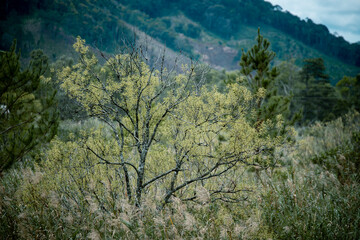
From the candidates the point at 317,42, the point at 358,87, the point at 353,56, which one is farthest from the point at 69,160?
the point at 317,42

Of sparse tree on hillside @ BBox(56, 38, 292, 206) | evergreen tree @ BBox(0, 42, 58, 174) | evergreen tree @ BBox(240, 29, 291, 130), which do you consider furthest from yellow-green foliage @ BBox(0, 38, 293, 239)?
evergreen tree @ BBox(240, 29, 291, 130)

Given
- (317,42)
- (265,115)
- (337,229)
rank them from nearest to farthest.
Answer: (337,229) < (265,115) < (317,42)

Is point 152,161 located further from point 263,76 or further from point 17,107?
point 263,76

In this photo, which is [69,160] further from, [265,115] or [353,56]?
[353,56]

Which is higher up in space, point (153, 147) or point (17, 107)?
point (153, 147)

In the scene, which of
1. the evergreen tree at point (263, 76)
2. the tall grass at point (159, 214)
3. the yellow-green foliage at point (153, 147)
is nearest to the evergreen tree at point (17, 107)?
the tall grass at point (159, 214)

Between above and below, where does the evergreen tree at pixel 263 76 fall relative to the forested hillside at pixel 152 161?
above

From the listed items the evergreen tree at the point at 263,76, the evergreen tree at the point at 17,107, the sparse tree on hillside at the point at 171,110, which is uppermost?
the evergreen tree at the point at 263,76

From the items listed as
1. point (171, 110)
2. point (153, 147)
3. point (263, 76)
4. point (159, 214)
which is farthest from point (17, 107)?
point (263, 76)

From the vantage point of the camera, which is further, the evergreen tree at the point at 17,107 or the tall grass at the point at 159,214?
the evergreen tree at the point at 17,107

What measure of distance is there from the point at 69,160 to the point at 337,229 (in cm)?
557

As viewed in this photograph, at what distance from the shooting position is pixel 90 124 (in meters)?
13.5

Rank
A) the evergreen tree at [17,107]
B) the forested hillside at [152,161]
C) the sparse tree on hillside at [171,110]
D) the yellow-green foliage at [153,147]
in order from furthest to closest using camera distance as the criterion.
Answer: the evergreen tree at [17,107], the sparse tree on hillside at [171,110], the yellow-green foliage at [153,147], the forested hillside at [152,161]

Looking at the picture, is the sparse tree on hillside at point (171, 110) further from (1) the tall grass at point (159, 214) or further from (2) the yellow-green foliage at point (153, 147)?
(1) the tall grass at point (159, 214)
